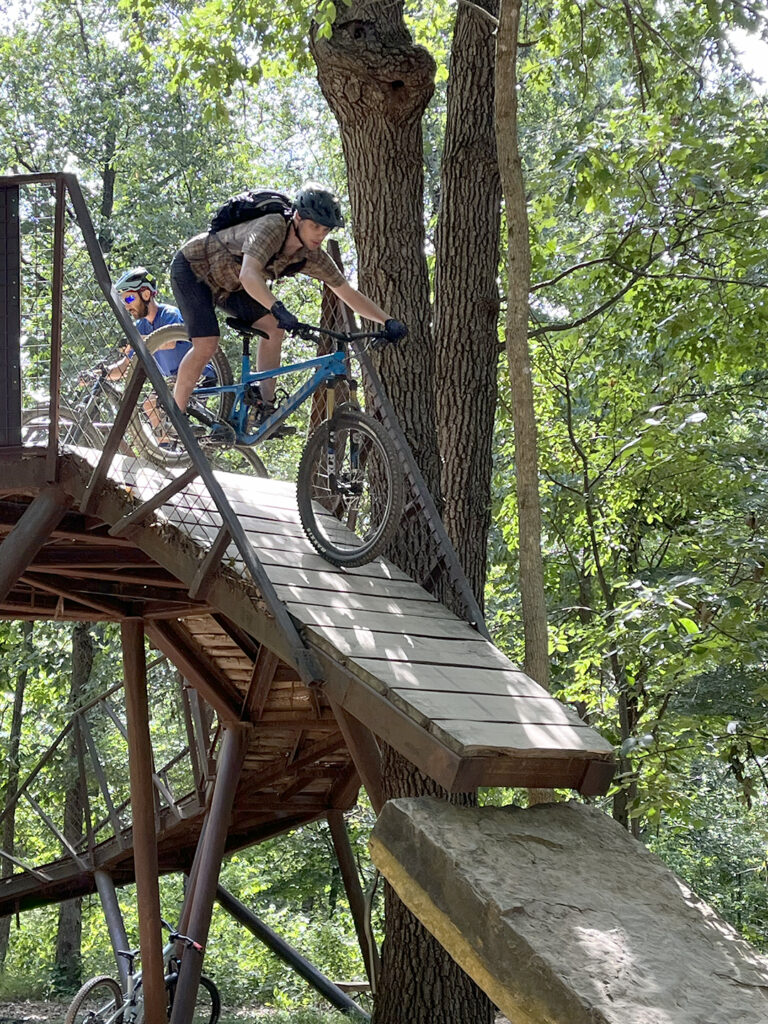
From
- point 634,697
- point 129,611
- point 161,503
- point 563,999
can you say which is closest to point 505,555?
point 634,697

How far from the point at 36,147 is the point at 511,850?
15857 millimetres

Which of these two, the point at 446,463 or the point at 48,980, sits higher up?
the point at 446,463

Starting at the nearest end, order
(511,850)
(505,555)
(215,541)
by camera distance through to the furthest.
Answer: (511,850), (215,541), (505,555)

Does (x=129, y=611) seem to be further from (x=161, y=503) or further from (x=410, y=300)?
(x=410, y=300)

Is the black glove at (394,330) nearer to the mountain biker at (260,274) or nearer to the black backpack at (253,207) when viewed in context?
the mountain biker at (260,274)

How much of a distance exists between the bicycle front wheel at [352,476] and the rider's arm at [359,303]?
60 cm

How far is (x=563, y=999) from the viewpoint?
3.42 m

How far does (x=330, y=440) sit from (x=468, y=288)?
6.76 feet

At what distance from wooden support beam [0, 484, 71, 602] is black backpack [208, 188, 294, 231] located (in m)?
2.05

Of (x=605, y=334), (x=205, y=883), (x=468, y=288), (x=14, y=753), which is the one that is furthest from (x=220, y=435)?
(x=14, y=753)

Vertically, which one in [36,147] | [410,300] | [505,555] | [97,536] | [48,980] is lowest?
[48,980]

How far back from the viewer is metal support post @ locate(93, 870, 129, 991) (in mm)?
9625

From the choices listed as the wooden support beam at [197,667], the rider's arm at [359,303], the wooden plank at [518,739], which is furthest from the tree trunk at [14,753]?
the wooden plank at [518,739]

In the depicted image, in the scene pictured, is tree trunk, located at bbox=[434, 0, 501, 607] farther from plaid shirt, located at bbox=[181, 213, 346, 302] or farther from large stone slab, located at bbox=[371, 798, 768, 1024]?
large stone slab, located at bbox=[371, 798, 768, 1024]
